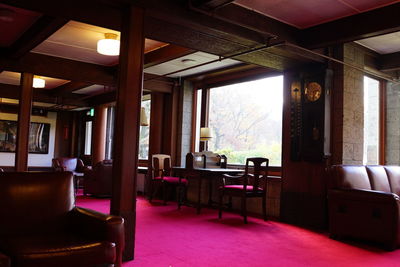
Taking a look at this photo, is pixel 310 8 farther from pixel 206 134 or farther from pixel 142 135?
pixel 142 135

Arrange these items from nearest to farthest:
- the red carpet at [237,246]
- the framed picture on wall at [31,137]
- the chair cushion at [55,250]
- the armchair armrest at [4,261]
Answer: the armchair armrest at [4,261], the chair cushion at [55,250], the red carpet at [237,246], the framed picture on wall at [31,137]

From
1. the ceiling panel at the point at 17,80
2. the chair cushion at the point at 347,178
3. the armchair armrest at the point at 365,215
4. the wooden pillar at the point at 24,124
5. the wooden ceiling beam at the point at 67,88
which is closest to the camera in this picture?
the armchair armrest at the point at 365,215

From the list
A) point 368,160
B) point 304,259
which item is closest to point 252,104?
point 368,160

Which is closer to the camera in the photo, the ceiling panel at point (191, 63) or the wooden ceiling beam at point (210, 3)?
the wooden ceiling beam at point (210, 3)

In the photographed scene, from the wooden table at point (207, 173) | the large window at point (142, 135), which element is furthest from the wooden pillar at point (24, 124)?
the large window at point (142, 135)

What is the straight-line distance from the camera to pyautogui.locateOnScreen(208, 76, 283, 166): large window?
6.62 meters

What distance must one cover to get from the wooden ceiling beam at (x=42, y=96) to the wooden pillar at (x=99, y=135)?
68 cm

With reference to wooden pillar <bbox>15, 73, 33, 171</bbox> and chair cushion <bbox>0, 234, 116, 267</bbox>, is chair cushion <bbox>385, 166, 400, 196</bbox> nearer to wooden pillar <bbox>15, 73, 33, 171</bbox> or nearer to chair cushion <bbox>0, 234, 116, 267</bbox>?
chair cushion <bbox>0, 234, 116, 267</bbox>

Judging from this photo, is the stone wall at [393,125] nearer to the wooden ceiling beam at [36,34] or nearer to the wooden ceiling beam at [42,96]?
the wooden ceiling beam at [36,34]

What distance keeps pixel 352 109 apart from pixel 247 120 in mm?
2145

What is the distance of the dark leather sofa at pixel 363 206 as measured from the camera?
419cm

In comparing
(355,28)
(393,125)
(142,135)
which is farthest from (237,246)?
(142,135)

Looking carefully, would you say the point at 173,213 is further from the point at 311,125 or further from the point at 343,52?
the point at 343,52

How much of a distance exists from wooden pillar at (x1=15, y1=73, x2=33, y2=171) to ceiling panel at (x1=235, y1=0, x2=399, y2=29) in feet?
14.2
